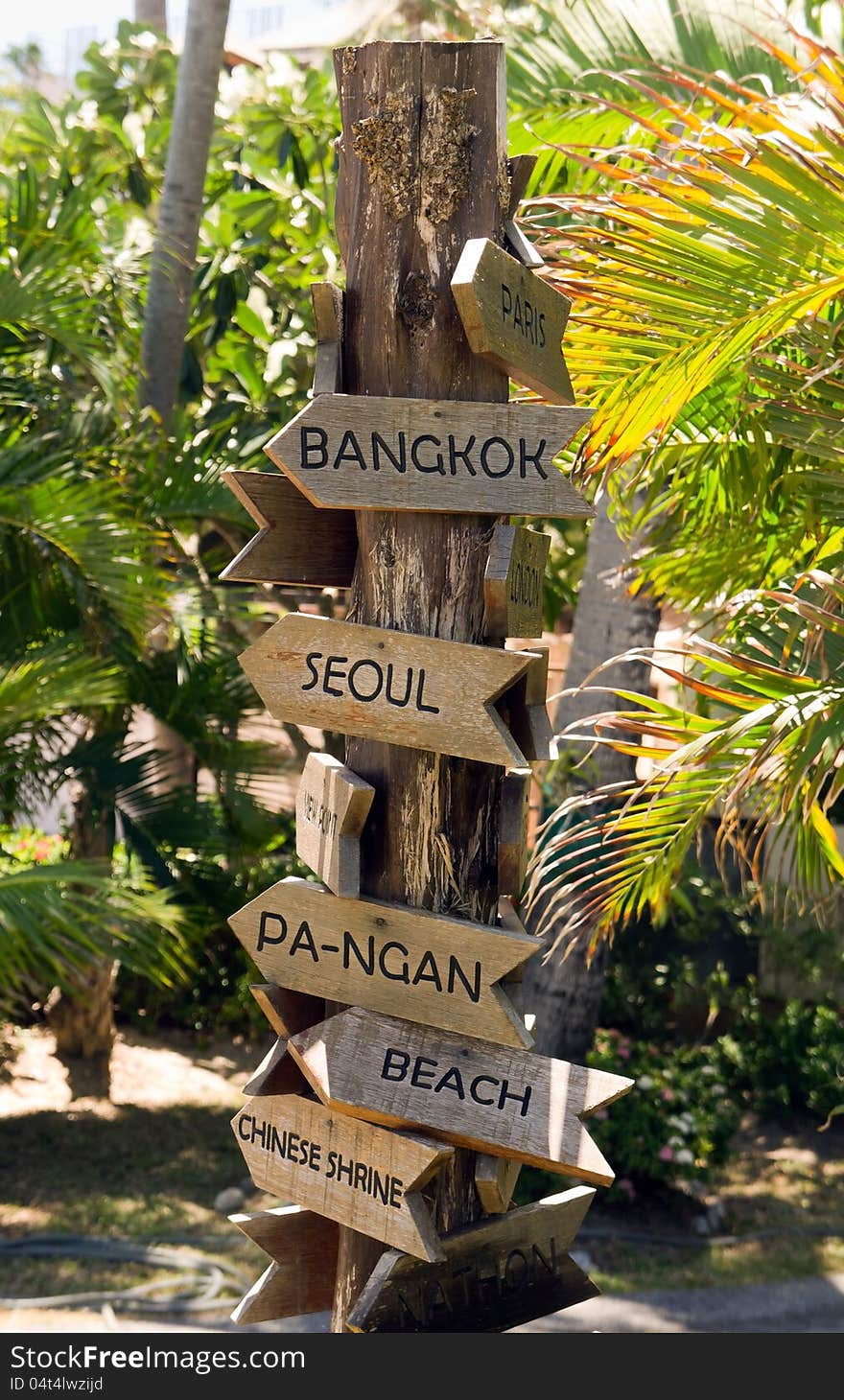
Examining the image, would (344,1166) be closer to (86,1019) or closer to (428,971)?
(428,971)

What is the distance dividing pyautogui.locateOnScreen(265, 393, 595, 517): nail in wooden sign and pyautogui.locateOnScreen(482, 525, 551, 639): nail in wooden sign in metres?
0.06

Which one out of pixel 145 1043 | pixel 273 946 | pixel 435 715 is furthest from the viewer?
pixel 145 1043

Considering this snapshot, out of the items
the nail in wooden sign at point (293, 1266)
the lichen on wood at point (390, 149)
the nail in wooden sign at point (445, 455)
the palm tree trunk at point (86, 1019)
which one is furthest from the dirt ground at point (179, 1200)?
the lichen on wood at point (390, 149)

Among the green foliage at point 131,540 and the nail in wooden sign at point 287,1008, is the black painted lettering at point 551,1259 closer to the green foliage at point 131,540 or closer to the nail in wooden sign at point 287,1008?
the nail in wooden sign at point 287,1008

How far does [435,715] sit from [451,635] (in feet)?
0.53

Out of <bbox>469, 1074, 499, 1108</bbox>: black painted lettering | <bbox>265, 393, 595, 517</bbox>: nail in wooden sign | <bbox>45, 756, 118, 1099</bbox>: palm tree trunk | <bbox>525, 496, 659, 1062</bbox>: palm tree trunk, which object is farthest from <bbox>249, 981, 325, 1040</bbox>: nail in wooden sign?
<bbox>45, 756, 118, 1099</bbox>: palm tree trunk

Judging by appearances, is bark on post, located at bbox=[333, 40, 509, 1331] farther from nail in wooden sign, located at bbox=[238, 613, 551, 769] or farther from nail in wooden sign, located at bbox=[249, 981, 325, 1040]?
nail in wooden sign, located at bbox=[249, 981, 325, 1040]

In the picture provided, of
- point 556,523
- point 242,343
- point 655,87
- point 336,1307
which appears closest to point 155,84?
point 242,343

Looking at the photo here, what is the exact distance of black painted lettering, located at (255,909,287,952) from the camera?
237cm

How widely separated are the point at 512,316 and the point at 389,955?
1090mm

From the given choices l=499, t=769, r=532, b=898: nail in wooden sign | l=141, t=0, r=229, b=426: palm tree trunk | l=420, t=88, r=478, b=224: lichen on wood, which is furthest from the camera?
l=141, t=0, r=229, b=426: palm tree trunk

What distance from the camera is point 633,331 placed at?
317 centimetres

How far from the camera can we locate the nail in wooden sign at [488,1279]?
7.38 feet
